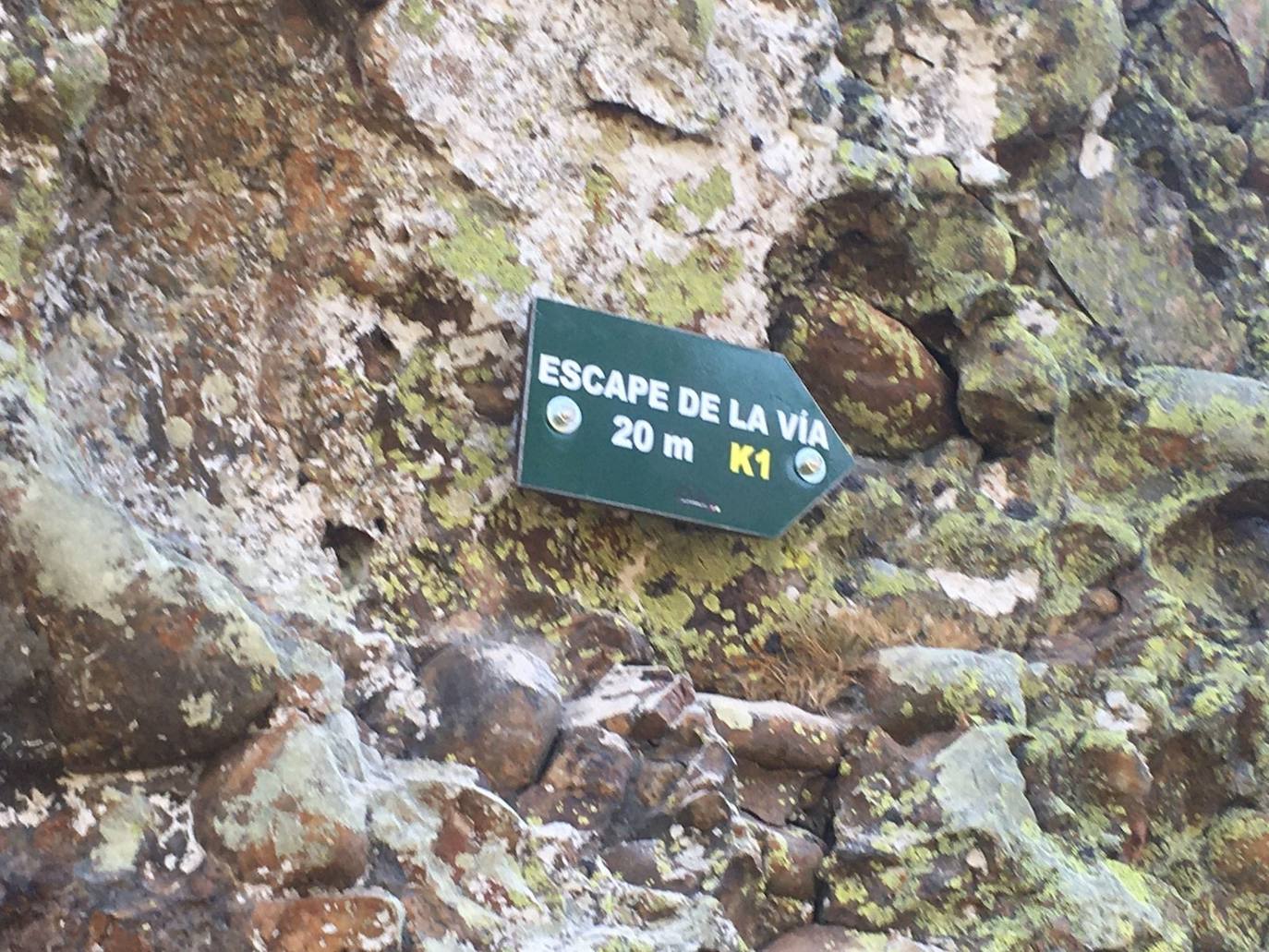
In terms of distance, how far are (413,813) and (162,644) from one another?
1.20ft

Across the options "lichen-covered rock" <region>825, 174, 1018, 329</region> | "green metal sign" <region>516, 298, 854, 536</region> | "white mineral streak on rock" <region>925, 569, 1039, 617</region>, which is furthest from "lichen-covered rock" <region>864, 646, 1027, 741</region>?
"lichen-covered rock" <region>825, 174, 1018, 329</region>

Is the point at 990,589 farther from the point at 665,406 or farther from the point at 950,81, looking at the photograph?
the point at 950,81

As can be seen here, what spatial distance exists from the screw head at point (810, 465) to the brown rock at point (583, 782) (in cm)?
52

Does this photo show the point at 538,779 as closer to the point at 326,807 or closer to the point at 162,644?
the point at 326,807

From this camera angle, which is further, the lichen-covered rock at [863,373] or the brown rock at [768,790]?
the lichen-covered rock at [863,373]

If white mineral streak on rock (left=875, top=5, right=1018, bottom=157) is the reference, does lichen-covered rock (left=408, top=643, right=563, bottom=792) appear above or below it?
below

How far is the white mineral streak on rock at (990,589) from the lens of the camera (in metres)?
2.21

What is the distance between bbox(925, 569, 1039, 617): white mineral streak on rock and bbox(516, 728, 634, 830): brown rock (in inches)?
27.0

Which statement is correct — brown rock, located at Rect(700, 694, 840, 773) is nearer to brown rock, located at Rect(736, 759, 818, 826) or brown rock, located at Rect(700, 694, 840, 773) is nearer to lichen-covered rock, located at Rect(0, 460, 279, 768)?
brown rock, located at Rect(736, 759, 818, 826)

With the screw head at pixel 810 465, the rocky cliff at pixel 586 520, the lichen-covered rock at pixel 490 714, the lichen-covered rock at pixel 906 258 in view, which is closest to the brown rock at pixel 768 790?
the rocky cliff at pixel 586 520

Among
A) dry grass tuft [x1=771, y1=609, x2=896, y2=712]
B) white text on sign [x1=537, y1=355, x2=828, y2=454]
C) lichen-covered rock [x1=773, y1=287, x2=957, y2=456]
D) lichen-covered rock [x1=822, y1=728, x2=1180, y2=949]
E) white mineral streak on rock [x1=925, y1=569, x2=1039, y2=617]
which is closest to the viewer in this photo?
lichen-covered rock [x1=822, y1=728, x2=1180, y2=949]

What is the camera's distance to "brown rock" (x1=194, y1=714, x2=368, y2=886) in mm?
1475

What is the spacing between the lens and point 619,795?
1.77 meters

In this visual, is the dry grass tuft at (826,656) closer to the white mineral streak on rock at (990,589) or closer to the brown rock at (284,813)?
the white mineral streak on rock at (990,589)
